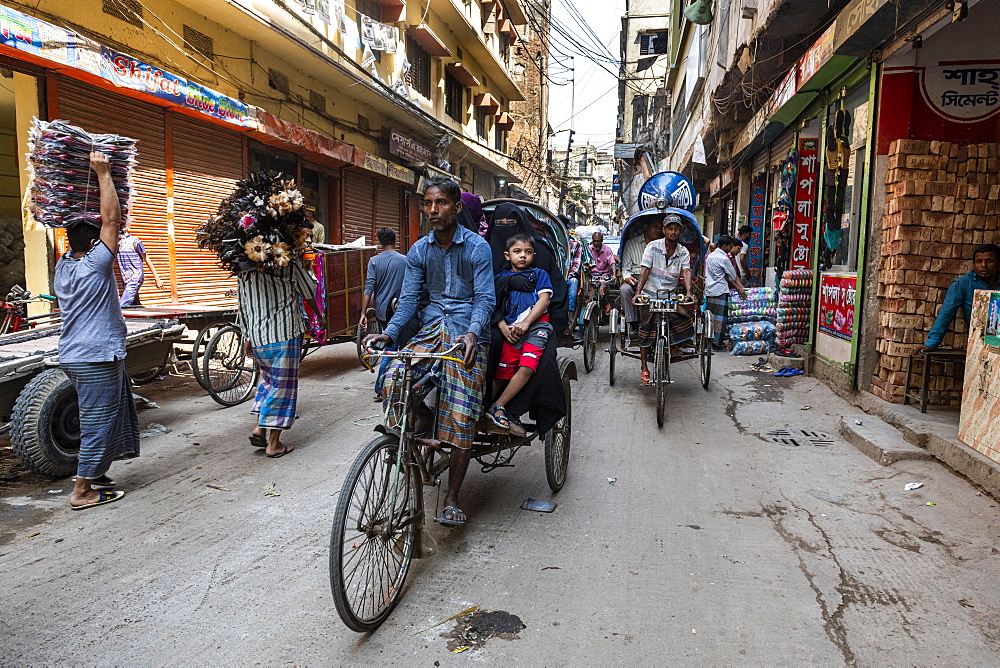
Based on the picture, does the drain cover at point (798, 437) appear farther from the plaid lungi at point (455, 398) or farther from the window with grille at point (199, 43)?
the window with grille at point (199, 43)

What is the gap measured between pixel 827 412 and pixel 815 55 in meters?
4.11

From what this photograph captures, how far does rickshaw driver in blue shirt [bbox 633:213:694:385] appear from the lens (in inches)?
282

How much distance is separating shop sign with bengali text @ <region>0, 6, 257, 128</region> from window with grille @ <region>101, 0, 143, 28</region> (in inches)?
35.7

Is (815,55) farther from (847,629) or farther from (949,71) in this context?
(847,629)

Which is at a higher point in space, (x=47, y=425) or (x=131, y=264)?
(x=131, y=264)

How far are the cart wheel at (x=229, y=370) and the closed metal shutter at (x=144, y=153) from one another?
2596 millimetres

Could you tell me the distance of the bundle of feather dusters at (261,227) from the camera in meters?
5.23

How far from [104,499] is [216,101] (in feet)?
24.6

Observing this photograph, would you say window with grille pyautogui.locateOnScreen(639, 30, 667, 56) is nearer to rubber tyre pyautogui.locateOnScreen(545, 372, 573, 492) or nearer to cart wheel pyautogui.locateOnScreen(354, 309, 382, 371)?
cart wheel pyautogui.locateOnScreen(354, 309, 382, 371)

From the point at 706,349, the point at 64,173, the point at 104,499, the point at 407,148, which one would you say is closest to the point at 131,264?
the point at 64,173

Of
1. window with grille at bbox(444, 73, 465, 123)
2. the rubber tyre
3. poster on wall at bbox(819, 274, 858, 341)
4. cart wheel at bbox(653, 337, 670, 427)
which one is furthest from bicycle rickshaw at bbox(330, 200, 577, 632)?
window with grille at bbox(444, 73, 465, 123)

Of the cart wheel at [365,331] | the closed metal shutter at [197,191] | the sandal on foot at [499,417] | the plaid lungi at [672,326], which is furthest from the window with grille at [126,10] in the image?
the sandal on foot at [499,417]

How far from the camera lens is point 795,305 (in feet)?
30.3

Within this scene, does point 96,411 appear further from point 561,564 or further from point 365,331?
point 365,331
